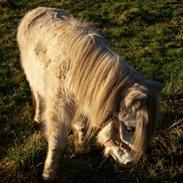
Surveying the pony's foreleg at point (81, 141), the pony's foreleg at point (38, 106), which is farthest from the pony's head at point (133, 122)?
the pony's foreleg at point (38, 106)

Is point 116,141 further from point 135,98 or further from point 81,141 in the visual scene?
point 81,141

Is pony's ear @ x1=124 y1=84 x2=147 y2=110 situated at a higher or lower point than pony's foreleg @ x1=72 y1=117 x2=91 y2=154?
higher

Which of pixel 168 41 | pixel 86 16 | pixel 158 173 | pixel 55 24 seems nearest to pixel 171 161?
pixel 158 173

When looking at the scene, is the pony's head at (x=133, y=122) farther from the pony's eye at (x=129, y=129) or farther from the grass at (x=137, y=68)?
the grass at (x=137, y=68)

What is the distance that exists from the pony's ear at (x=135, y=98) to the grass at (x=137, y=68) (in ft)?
5.48

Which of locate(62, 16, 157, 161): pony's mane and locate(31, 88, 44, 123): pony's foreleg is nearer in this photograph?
locate(62, 16, 157, 161): pony's mane

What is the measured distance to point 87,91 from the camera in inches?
202

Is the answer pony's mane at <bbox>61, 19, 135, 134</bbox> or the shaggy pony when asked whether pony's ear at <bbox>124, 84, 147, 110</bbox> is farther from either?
pony's mane at <bbox>61, 19, 135, 134</bbox>

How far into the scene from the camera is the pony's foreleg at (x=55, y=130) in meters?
5.51

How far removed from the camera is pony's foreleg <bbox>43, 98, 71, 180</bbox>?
551cm

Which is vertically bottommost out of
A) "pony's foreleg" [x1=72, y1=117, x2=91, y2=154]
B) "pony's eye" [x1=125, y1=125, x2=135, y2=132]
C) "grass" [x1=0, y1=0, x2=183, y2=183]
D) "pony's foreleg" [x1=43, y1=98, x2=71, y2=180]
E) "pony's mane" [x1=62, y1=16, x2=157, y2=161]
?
"grass" [x1=0, y1=0, x2=183, y2=183]

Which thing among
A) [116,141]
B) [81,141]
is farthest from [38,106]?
[116,141]

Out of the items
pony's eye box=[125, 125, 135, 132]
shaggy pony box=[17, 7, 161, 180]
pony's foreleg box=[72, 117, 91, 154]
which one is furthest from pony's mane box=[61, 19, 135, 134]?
pony's foreleg box=[72, 117, 91, 154]

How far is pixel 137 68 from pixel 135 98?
13.6 feet
